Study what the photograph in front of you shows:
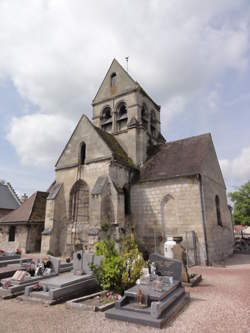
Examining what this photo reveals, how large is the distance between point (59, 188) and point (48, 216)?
222 centimetres

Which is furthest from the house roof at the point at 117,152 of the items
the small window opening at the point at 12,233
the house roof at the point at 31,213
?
the small window opening at the point at 12,233

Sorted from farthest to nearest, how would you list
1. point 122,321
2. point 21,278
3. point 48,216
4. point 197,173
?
point 48,216 < point 197,173 < point 21,278 < point 122,321

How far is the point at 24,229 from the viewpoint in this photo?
18.0 meters

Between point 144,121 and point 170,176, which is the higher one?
point 144,121

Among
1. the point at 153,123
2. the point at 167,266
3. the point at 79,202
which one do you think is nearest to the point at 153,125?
the point at 153,123

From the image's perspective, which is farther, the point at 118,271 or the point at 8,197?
the point at 8,197

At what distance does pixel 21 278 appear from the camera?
803 centimetres

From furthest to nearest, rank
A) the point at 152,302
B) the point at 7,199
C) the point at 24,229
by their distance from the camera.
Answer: the point at 7,199
the point at 24,229
the point at 152,302

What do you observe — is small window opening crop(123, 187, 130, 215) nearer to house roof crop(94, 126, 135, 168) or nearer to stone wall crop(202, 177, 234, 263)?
house roof crop(94, 126, 135, 168)

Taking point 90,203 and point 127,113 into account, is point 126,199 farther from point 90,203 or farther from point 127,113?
point 127,113

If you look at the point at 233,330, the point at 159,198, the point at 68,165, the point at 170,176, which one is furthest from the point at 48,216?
the point at 233,330

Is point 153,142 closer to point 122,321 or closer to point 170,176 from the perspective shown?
point 170,176

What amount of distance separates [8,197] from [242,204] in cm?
3416

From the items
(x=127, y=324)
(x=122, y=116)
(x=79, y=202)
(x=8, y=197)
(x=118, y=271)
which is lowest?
(x=127, y=324)
